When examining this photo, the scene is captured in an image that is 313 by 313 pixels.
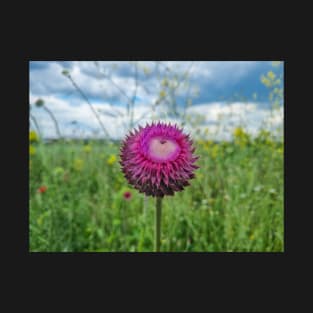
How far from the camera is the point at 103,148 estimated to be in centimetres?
285

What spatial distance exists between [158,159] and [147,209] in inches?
46.4

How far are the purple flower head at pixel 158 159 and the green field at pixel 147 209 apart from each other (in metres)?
0.77

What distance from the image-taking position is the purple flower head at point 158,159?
96cm

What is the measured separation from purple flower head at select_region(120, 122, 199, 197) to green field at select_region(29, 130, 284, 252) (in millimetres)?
773

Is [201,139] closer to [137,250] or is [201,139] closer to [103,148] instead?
[103,148]

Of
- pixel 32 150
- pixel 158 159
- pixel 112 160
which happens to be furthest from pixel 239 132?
pixel 158 159

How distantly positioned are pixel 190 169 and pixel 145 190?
125 mm

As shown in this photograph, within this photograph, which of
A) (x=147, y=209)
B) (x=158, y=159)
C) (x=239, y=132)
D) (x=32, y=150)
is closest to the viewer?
(x=158, y=159)

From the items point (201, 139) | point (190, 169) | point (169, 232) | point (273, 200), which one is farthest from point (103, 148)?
point (190, 169)

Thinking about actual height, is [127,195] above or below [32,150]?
below

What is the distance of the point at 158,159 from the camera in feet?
3.21

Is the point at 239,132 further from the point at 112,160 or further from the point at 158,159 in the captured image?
the point at 158,159

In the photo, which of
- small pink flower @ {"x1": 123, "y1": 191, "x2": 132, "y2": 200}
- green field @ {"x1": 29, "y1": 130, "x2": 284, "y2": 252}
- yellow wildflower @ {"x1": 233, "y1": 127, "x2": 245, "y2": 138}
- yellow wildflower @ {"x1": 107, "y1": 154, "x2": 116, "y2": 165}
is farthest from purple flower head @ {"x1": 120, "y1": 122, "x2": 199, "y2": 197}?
yellow wildflower @ {"x1": 233, "y1": 127, "x2": 245, "y2": 138}

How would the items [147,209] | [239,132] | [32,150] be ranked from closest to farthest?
[147,209] → [32,150] → [239,132]
